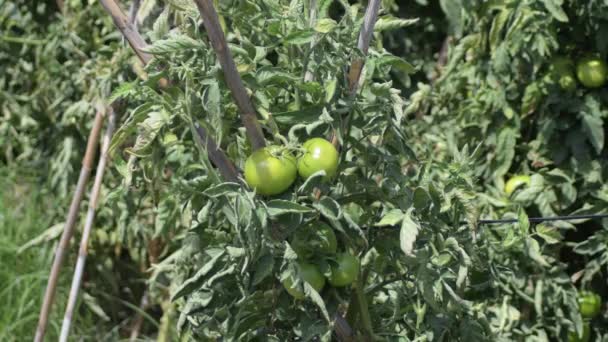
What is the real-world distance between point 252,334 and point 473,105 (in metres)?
1.36

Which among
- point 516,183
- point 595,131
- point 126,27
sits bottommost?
point 516,183

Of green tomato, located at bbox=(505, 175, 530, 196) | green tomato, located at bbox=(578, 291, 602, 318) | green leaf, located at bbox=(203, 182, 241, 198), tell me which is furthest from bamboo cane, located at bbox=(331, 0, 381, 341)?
green tomato, located at bbox=(578, 291, 602, 318)

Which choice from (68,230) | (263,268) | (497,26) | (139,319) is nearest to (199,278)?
(263,268)

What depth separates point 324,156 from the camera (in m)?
1.38

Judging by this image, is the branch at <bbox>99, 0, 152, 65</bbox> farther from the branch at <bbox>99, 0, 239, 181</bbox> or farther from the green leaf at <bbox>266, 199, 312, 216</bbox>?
the green leaf at <bbox>266, 199, 312, 216</bbox>

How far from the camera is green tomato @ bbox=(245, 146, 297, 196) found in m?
1.36

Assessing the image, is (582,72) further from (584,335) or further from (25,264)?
(25,264)

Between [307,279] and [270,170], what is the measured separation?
0.20 metres

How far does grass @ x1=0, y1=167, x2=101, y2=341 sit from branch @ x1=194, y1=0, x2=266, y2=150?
5.91ft

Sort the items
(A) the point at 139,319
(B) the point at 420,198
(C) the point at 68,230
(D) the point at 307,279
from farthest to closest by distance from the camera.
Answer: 1. (A) the point at 139,319
2. (C) the point at 68,230
3. (B) the point at 420,198
4. (D) the point at 307,279

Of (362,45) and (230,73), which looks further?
(362,45)

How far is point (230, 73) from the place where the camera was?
131 cm

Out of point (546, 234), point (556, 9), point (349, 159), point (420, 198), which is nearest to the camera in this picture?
point (420, 198)

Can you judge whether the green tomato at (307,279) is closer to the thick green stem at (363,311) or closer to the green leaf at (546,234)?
the thick green stem at (363,311)
